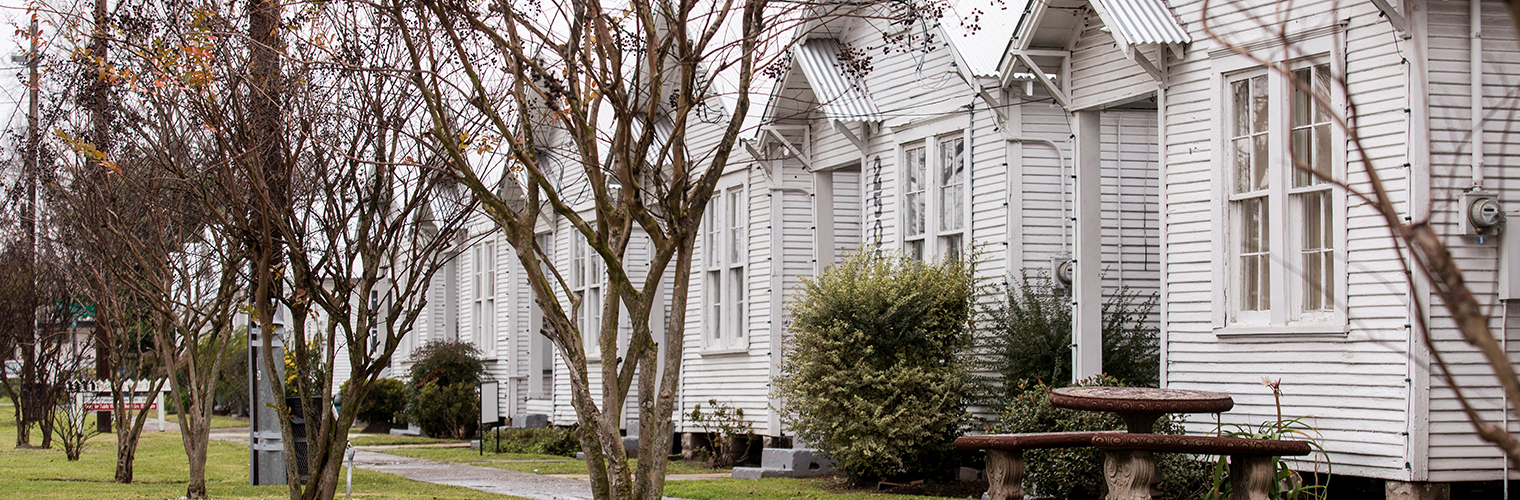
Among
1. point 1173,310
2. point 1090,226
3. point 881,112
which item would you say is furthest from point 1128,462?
point 881,112

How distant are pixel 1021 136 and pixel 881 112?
3115 mm

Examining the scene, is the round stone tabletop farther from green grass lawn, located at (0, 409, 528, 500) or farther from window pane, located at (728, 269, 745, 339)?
window pane, located at (728, 269, 745, 339)

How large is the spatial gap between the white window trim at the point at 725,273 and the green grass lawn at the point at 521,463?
6.80 feet

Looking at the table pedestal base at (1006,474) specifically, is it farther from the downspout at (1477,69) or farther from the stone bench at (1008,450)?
the downspout at (1477,69)

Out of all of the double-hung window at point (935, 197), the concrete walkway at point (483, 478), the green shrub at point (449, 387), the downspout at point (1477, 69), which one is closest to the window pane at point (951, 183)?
the double-hung window at point (935, 197)

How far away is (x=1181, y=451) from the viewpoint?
8.71m

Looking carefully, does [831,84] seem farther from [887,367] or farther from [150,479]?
[150,479]

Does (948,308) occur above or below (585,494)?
above

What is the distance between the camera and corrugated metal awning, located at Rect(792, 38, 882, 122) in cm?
1795

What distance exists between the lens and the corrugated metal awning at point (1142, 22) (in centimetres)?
1274

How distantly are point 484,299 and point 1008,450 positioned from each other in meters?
23.8

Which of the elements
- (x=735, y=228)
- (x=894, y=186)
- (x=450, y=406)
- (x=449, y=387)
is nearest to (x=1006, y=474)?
(x=894, y=186)

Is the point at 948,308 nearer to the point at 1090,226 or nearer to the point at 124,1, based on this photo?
the point at 1090,226

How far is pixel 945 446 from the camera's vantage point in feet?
49.2
